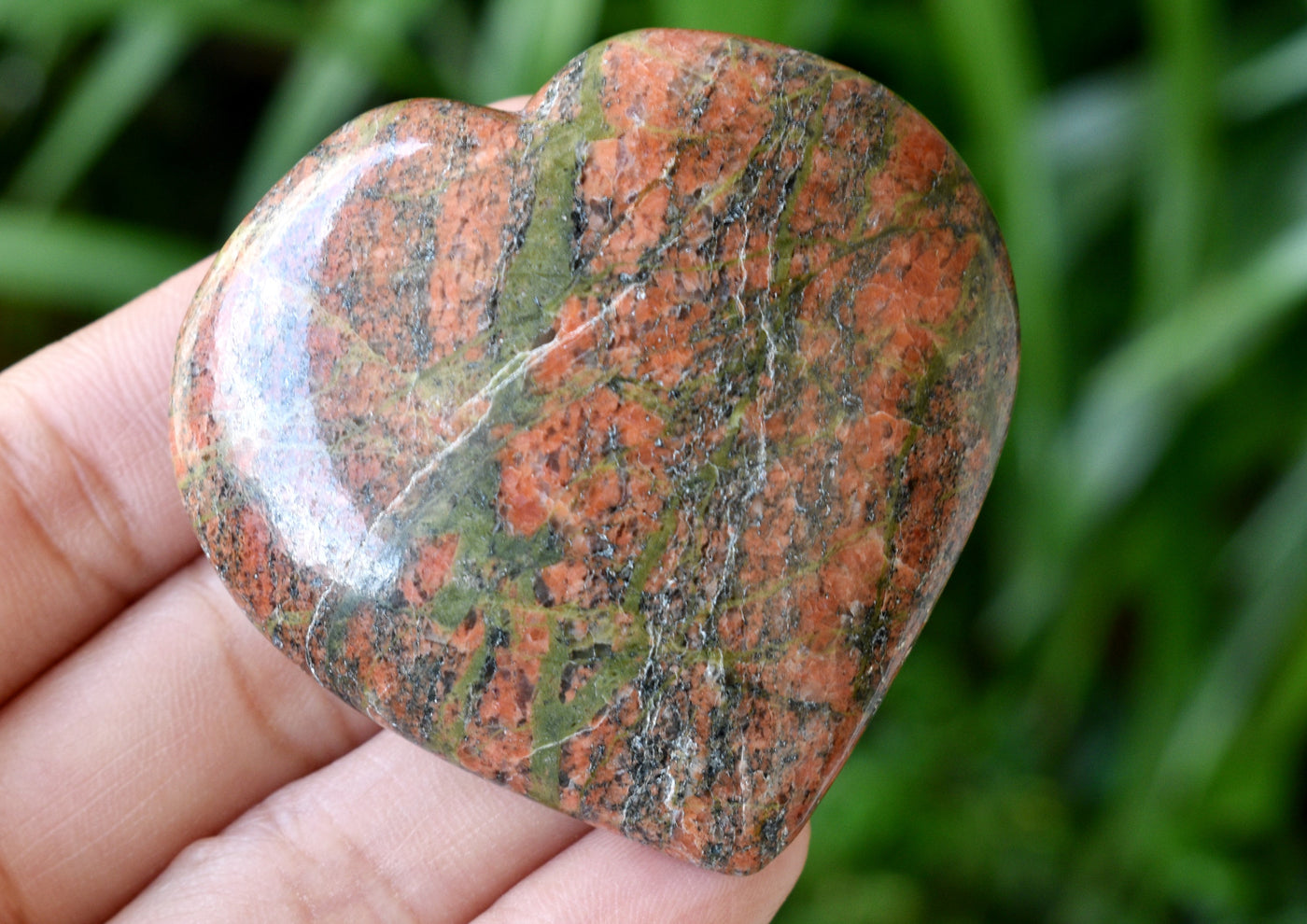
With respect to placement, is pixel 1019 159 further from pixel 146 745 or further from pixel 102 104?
pixel 102 104

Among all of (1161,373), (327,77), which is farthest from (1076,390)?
(327,77)

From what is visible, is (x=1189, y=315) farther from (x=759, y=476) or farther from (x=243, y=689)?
(x=243, y=689)

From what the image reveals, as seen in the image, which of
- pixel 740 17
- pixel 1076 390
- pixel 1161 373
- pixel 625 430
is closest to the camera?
pixel 625 430

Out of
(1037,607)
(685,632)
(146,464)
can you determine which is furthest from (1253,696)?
(146,464)

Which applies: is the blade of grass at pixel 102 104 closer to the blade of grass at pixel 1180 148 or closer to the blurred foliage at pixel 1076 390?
the blurred foliage at pixel 1076 390

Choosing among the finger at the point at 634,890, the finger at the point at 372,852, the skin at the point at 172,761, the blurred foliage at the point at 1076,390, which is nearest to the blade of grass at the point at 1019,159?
the blurred foliage at the point at 1076,390

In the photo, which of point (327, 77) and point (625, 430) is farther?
point (327, 77)

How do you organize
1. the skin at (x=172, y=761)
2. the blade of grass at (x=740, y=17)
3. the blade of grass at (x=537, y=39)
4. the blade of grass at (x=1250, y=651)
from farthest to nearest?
1. the blade of grass at (x=1250, y=651)
2. the blade of grass at (x=537, y=39)
3. the blade of grass at (x=740, y=17)
4. the skin at (x=172, y=761)
